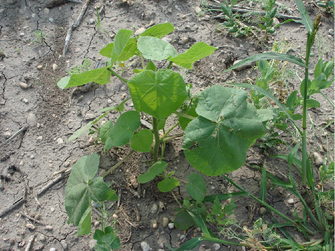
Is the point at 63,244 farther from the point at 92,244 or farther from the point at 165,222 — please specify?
the point at 165,222

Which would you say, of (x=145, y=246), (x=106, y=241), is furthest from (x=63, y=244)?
(x=145, y=246)

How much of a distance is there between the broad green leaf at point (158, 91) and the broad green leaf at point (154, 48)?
89 mm

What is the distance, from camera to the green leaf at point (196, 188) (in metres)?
1.73

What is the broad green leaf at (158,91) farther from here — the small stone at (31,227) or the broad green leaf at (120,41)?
the small stone at (31,227)

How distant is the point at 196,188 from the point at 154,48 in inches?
36.0

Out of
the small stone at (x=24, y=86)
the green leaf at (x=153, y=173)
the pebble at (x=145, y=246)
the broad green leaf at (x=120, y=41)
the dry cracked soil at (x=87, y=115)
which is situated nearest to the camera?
the broad green leaf at (x=120, y=41)

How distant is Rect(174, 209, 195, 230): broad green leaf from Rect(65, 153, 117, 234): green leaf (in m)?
0.52

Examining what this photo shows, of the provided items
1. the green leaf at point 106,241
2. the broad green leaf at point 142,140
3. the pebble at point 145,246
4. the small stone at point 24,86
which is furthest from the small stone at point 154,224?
the small stone at point 24,86

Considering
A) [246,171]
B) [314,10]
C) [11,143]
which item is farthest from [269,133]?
[11,143]

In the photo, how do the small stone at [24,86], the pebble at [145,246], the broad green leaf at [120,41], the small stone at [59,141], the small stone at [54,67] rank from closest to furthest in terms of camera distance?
1. the broad green leaf at [120,41]
2. the pebble at [145,246]
3. the small stone at [59,141]
4. the small stone at [24,86]
5. the small stone at [54,67]

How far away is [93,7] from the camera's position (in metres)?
3.29

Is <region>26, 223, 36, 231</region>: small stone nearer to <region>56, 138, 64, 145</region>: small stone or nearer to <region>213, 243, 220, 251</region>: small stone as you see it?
<region>56, 138, 64, 145</region>: small stone

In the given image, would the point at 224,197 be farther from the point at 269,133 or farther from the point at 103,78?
the point at 103,78

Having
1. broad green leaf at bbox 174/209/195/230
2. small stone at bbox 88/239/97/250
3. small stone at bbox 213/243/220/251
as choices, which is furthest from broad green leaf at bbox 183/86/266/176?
small stone at bbox 88/239/97/250
